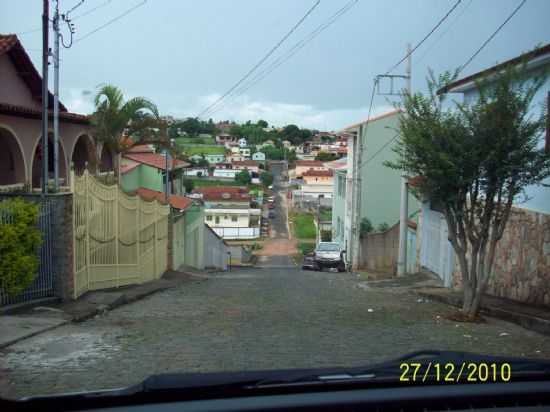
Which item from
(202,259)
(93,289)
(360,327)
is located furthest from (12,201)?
(202,259)

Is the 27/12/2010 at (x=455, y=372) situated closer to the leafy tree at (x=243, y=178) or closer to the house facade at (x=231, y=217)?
the house facade at (x=231, y=217)

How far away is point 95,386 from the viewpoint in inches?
255

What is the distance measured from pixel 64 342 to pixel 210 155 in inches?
5489

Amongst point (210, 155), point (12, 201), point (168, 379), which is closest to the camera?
point (168, 379)

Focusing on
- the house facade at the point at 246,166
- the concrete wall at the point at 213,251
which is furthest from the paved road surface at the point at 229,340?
the house facade at the point at 246,166

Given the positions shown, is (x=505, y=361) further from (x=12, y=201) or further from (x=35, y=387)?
(x=12, y=201)

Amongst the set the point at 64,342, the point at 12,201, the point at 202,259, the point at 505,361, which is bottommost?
the point at 202,259

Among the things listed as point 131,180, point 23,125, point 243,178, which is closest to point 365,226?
point 131,180

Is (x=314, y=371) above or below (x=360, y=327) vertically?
above

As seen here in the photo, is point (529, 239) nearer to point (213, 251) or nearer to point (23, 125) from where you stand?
point (23, 125)

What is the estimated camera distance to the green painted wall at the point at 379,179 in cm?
3931

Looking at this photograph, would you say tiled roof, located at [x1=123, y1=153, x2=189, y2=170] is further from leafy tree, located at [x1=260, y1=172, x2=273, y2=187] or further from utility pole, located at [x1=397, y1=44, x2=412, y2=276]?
leafy tree, located at [x1=260, y1=172, x2=273, y2=187]

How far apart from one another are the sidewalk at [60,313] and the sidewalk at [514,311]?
6.96 meters

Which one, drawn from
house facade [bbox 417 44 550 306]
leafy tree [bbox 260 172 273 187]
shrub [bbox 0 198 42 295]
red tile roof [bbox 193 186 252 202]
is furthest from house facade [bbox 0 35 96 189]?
leafy tree [bbox 260 172 273 187]
